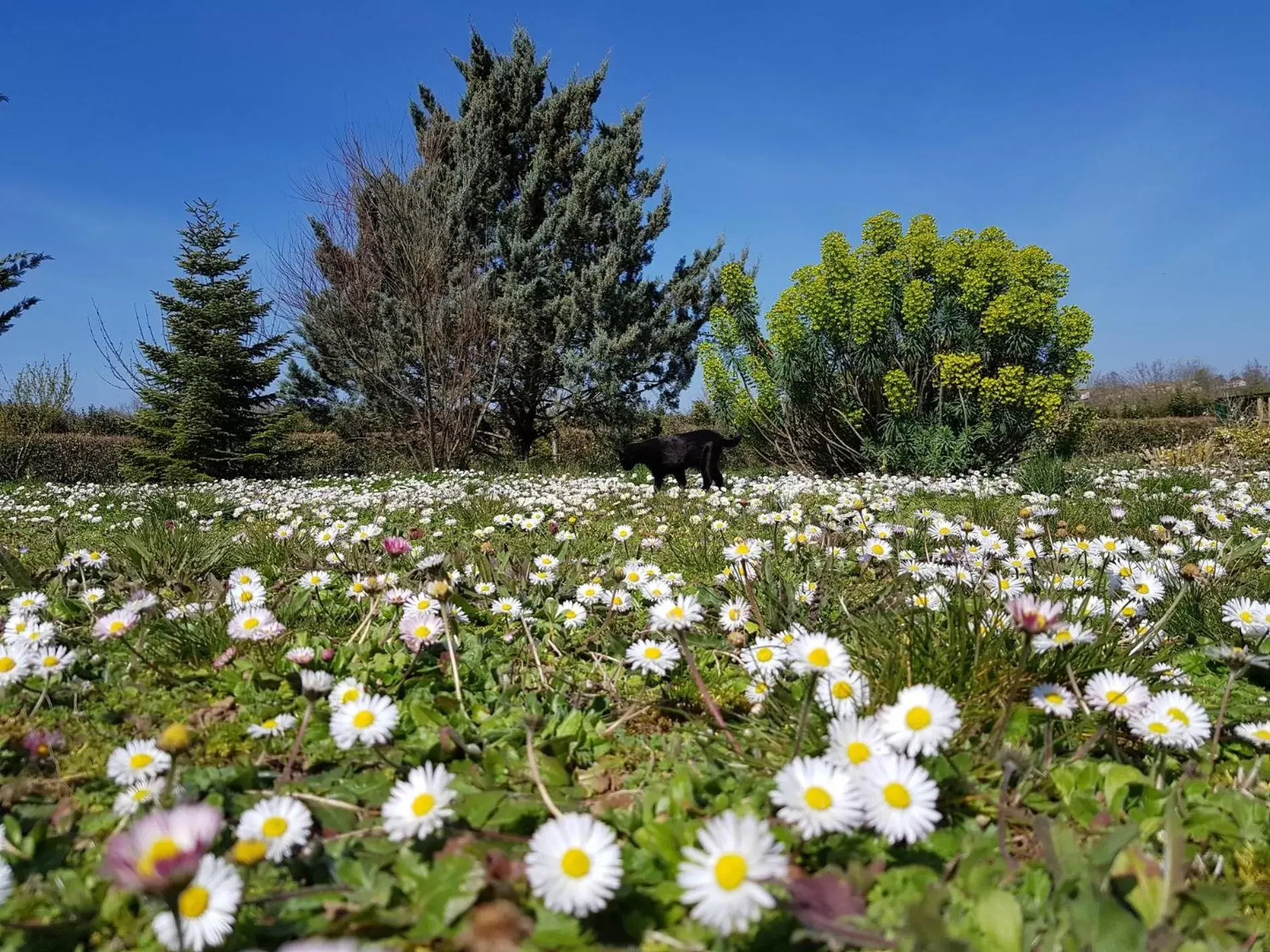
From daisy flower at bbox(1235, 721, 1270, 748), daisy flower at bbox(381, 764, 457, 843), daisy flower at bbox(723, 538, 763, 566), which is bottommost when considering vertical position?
daisy flower at bbox(1235, 721, 1270, 748)

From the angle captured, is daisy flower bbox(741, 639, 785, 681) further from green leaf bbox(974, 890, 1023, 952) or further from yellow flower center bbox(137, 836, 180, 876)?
yellow flower center bbox(137, 836, 180, 876)

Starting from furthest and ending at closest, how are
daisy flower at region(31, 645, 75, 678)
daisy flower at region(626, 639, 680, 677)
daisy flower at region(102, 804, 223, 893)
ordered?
daisy flower at region(626, 639, 680, 677)
daisy flower at region(31, 645, 75, 678)
daisy flower at region(102, 804, 223, 893)

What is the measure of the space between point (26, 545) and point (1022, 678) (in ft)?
19.3

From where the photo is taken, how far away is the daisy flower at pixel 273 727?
4.94 ft

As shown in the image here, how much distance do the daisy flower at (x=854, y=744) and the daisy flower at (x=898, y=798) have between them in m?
0.04

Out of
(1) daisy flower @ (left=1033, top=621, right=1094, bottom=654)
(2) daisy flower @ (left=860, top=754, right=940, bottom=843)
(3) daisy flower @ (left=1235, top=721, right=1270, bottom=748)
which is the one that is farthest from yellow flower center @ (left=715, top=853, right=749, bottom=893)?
(3) daisy flower @ (left=1235, top=721, right=1270, bottom=748)

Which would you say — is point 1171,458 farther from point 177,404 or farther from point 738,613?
point 177,404

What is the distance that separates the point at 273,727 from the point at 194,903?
77cm

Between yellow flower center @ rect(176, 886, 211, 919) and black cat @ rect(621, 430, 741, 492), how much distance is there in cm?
613

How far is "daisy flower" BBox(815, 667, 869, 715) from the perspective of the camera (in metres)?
1.39

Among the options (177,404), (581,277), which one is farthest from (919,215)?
(177,404)

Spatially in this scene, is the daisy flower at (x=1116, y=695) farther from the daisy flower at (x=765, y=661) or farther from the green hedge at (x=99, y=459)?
the green hedge at (x=99, y=459)

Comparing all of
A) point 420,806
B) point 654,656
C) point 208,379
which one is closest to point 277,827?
point 420,806

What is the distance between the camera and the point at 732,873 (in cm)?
84
